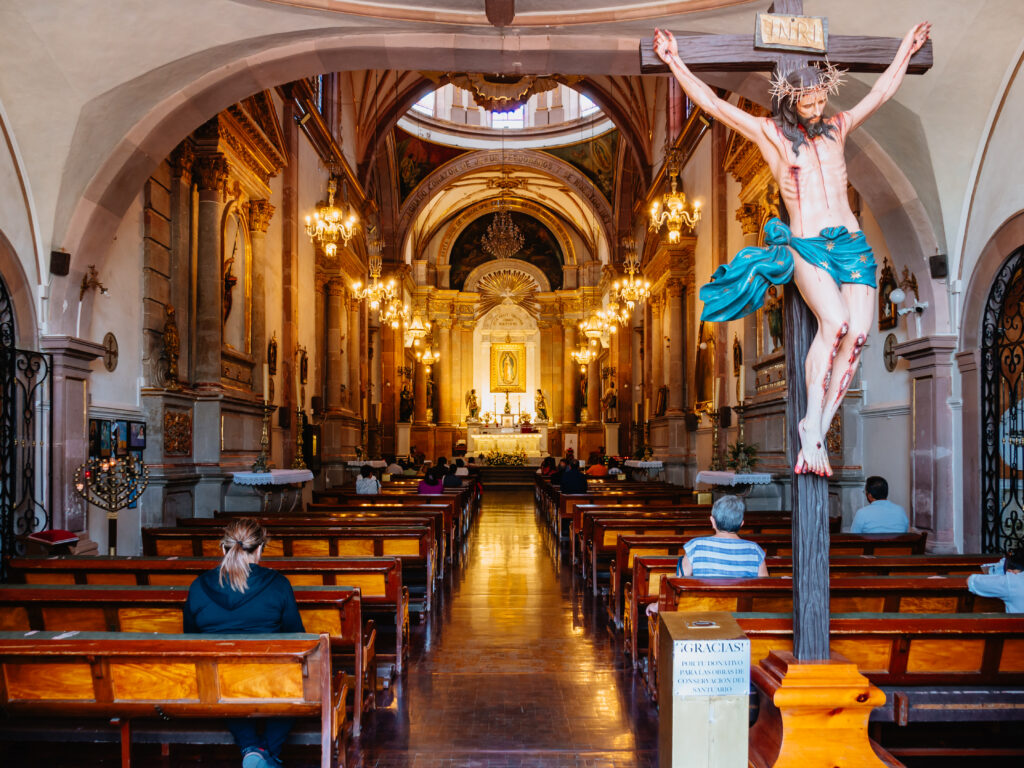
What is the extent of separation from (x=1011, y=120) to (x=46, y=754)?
786 centimetres

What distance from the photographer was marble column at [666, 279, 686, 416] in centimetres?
1727

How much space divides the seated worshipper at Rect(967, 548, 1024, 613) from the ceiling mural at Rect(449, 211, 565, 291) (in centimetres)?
2947

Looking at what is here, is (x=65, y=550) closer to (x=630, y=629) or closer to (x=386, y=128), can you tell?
(x=630, y=629)

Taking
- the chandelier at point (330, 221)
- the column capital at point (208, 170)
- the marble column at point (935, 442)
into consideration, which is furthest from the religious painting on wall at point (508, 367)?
the marble column at point (935, 442)

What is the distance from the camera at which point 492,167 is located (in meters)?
27.4

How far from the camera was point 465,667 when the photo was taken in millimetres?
5648

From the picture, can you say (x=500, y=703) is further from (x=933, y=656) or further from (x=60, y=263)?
(x=60, y=263)

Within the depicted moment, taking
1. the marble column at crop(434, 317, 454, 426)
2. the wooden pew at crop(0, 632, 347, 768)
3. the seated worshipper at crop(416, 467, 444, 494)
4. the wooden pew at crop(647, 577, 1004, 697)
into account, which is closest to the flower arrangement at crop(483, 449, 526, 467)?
the marble column at crop(434, 317, 454, 426)

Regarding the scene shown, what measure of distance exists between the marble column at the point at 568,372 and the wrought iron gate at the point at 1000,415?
25748mm

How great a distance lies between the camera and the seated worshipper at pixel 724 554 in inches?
183

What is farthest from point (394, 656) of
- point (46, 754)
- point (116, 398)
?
point (116, 398)

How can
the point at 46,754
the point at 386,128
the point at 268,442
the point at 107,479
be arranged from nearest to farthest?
the point at 46,754
the point at 107,479
the point at 268,442
the point at 386,128

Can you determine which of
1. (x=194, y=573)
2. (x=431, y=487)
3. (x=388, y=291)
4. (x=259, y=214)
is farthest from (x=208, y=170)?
(x=194, y=573)

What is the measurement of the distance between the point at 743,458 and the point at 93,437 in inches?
323
